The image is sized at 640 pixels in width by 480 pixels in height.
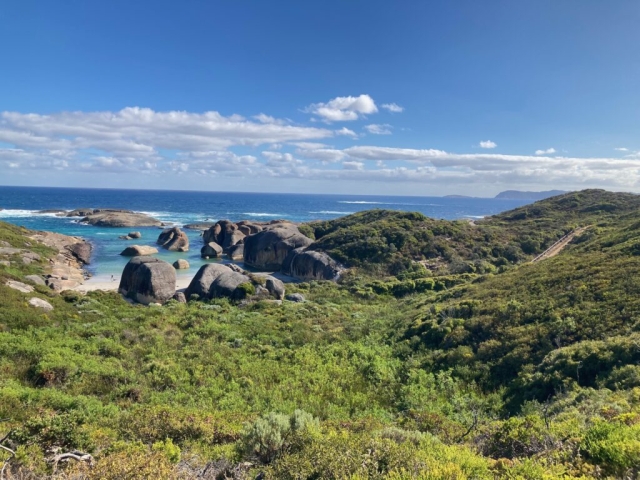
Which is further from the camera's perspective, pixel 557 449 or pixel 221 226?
pixel 221 226

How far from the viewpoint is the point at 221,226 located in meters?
71.4

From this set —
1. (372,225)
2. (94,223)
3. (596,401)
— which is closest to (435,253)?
(372,225)

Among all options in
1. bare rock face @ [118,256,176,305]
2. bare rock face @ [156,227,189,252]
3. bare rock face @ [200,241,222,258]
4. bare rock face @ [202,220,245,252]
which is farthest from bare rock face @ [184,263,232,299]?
bare rock face @ [156,227,189,252]

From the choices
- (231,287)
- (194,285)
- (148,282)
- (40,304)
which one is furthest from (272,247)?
(40,304)

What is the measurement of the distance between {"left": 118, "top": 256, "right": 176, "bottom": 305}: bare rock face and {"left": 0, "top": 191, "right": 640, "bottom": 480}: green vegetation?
117 inches

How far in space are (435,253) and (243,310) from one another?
96.5 feet

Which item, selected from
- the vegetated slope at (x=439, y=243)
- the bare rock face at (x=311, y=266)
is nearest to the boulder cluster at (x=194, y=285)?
the bare rock face at (x=311, y=266)

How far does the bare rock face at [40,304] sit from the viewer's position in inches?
846

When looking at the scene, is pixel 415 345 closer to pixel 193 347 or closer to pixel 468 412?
pixel 468 412

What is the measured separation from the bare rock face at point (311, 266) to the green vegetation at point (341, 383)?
12.2 meters

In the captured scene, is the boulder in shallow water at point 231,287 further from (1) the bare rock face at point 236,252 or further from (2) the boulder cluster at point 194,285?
(1) the bare rock face at point 236,252

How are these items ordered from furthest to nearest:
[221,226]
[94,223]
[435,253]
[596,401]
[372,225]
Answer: [94,223] < [221,226] < [372,225] < [435,253] < [596,401]

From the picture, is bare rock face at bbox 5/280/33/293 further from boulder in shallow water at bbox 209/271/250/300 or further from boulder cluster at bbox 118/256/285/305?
boulder in shallow water at bbox 209/271/250/300

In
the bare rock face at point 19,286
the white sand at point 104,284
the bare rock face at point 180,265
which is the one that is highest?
the bare rock face at point 19,286
